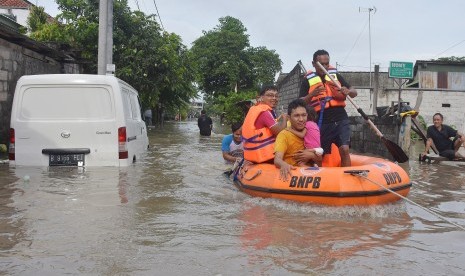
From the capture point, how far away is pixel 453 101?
24.8 m

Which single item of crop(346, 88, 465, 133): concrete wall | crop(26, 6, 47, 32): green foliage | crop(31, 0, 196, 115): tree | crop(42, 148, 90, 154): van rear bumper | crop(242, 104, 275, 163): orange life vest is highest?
crop(26, 6, 47, 32): green foliage

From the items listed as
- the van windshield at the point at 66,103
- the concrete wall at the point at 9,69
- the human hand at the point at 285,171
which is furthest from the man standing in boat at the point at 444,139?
the concrete wall at the point at 9,69

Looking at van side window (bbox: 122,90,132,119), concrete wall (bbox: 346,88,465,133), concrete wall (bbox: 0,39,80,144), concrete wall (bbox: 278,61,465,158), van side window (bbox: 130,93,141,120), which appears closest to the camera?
van side window (bbox: 122,90,132,119)

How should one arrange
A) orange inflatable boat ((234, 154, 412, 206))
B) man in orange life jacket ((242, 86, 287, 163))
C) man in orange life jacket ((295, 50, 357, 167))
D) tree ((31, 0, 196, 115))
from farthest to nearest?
1. tree ((31, 0, 196, 115))
2. man in orange life jacket ((295, 50, 357, 167))
3. man in orange life jacket ((242, 86, 287, 163))
4. orange inflatable boat ((234, 154, 412, 206))

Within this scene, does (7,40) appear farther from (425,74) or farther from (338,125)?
(425,74)

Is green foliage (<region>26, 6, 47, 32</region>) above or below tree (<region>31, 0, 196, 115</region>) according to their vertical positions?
above

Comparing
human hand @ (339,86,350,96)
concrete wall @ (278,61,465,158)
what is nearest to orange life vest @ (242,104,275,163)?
human hand @ (339,86,350,96)

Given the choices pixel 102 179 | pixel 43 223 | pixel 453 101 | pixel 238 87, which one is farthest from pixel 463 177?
pixel 238 87

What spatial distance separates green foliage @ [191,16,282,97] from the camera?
43062 millimetres

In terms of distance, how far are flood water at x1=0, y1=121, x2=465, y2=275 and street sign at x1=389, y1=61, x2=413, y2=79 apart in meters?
9.40

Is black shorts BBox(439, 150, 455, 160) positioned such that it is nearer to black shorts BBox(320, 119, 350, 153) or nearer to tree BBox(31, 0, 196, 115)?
black shorts BBox(320, 119, 350, 153)

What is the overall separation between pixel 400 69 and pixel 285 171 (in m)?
11.9

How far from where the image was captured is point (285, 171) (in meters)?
5.72

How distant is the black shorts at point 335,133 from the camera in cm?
661
